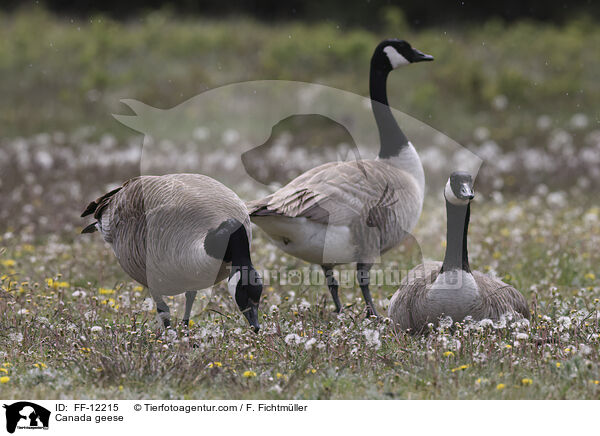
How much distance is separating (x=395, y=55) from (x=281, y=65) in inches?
485

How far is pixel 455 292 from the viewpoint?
5.89 meters

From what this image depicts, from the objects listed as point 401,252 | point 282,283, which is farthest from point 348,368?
point 401,252

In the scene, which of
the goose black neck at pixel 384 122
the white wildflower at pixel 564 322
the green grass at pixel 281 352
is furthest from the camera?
the goose black neck at pixel 384 122

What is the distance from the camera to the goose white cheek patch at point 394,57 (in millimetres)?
7844

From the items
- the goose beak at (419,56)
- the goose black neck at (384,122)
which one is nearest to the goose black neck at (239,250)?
the goose black neck at (384,122)

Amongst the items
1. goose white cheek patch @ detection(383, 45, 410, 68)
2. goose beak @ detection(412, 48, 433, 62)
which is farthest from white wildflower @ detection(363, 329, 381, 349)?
goose white cheek patch @ detection(383, 45, 410, 68)

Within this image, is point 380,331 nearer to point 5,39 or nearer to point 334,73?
point 334,73

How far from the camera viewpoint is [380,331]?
5.80 metres

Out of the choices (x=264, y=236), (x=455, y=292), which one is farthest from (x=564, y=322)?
(x=264, y=236)

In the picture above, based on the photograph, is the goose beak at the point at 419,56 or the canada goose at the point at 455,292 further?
the goose beak at the point at 419,56

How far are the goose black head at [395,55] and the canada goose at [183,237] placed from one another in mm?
2551

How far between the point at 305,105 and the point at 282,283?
9.94 meters

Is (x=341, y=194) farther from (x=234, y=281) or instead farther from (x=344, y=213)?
(x=234, y=281)

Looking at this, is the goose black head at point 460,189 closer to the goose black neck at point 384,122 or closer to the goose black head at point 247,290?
the goose black neck at point 384,122
